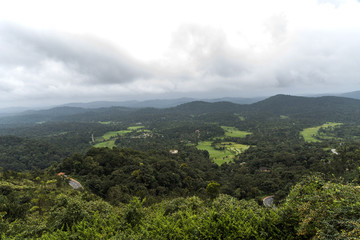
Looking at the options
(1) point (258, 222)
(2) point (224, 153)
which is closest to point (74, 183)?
(1) point (258, 222)

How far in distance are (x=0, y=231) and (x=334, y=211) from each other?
28.2m

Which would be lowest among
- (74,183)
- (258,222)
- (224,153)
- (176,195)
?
(224,153)

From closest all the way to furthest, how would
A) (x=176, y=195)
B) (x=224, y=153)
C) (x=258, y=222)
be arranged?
(x=258, y=222)
(x=176, y=195)
(x=224, y=153)

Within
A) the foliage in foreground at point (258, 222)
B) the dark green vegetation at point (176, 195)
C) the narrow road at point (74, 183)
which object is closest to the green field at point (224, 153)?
the dark green vegetation at point (176, 195)

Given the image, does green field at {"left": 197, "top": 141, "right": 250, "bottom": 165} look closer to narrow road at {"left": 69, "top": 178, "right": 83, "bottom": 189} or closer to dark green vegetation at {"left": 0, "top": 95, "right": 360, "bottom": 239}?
dark green vegetation at {"left": 0, "top": 95, "right": 360, "bottom": 239}

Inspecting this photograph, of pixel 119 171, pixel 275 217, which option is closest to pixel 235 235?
pixel 275 217

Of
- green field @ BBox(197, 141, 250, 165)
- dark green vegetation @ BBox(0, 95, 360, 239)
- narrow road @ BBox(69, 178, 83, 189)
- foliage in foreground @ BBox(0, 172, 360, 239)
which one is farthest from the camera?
green field @ BBox(197, 141, 250, 165)

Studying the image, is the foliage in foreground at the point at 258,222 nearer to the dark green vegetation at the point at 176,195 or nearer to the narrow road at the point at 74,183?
the dark green vegetation at the point at 176,195

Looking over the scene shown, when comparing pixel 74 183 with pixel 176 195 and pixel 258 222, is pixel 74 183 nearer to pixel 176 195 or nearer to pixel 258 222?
pixel 176 195

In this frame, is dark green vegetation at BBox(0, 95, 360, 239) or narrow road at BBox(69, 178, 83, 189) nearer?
dark green vegetation at BBox(0, 95, 360, 239)

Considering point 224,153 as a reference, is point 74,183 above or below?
above

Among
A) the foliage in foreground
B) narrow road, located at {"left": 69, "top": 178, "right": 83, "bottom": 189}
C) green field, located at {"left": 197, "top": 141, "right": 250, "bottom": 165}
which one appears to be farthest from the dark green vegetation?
narrow road, located at {"left": 69, "top": 178, "right": 83, "bottom": 189}

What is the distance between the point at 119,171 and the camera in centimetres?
5153

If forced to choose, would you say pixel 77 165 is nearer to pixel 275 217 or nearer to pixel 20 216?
pixel 20 216
